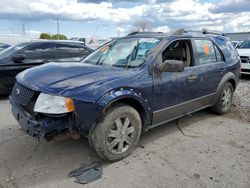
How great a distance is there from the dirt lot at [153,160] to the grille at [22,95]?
32.3 inches

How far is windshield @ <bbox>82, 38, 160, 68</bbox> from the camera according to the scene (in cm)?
386

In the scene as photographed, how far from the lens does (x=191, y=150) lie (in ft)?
12.6

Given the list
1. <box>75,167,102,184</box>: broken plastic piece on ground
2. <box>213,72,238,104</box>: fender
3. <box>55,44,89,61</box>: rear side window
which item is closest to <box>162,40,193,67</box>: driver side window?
<box>213,72,238,104</box>: fender

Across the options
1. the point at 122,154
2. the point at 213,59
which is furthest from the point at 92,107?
the point at 213,59

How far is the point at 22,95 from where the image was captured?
3.38m

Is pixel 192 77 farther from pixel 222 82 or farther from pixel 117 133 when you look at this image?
pixel 117 133

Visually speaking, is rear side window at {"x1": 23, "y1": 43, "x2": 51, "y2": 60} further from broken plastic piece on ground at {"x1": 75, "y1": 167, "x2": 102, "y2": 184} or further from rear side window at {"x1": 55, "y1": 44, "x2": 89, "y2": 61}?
broken plastic piece on ground at {"x1": 75, "y1": 167, "x2": 102, "y2": 184}

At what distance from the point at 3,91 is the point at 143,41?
4303 mm

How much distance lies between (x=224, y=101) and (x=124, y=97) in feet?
10.2

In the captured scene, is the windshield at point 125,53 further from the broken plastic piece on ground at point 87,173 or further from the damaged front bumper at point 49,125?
the broken plastic piece on ground at point 87,173

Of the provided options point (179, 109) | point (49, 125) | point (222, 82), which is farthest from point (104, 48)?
point (222, 82)

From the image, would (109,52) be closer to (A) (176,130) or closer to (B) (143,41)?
(B) (143,41)

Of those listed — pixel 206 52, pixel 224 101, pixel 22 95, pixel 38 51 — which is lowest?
pixel 224 101

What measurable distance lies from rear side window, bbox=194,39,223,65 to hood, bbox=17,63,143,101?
65.8 inches
